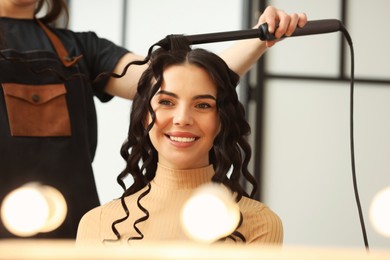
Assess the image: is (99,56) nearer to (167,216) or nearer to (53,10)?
(53,10)

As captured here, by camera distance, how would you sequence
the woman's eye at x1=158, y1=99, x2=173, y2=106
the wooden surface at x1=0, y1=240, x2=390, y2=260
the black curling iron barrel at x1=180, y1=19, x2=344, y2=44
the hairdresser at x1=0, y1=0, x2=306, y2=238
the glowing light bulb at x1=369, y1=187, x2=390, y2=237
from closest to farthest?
1. the wooden surface at x1=0, y1=240, x2=390, y2=260
2. the glowing light bulb at x1=369, y1=187, x2=390, y2=237
3. the black curling iron barrel at x1=180, y1=19, x2=344, y2=44
4. the woman's eye at x1=158, y1=99, x2=173, y2=106
5. the hairdresser at x1=0, y1=0, x2=306, y2=238

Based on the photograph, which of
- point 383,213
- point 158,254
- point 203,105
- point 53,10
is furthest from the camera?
point 53,10

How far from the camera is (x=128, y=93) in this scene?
4.76 ft

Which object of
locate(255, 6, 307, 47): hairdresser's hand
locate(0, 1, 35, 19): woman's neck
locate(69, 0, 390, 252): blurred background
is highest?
locate(0, 1, 35, 19): woman's neck

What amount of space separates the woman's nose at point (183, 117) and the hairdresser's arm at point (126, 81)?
1.06ft

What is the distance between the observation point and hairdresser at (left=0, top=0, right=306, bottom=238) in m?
1.36

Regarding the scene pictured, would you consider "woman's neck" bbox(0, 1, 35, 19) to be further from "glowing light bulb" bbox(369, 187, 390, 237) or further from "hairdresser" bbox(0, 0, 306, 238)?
"glowing light bulb" bbox(369, 187, 390, 237)

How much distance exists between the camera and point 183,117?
1096 mm

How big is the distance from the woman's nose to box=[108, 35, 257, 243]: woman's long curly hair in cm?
5

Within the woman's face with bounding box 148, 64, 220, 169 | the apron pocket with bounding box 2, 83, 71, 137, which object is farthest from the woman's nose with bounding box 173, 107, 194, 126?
the apron pocket with bounding box 2, 83, 71, 137

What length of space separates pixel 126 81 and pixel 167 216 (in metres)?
0.41

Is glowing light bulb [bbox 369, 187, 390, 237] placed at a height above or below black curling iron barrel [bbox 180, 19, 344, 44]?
below

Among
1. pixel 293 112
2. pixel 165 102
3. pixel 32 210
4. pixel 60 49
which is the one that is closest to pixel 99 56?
pixel 60 49

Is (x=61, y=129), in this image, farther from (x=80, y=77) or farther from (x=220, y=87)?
(x=220, y=87)
